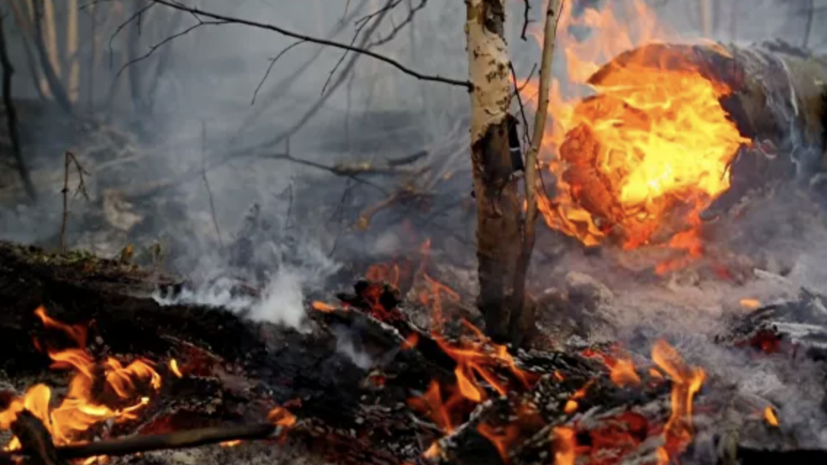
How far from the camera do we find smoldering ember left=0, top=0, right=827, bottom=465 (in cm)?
288

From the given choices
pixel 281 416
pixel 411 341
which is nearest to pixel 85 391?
pixel 281 416

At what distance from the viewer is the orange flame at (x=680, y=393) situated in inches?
106

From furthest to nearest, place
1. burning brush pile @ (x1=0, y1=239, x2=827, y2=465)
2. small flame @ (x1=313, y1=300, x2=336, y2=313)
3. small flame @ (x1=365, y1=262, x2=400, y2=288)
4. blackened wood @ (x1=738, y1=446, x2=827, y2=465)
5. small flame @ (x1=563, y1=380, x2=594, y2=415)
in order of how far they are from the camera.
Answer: small flame @ (x1=365, y1=262, x2=400, y2=288) → small flame @ (x1=313, y1=300, x2=336, y2=313) → small flame @ (x1=563, y1=380, x2=594, y2=415) → burning brush pile @ (x1=0, y1=239, x2=827, y2=465) → blackened wood @ (x1=738, y1=446, x2=827, y2=465)

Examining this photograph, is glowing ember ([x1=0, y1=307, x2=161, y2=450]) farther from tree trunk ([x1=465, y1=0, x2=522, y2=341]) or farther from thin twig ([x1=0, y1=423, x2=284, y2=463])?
tree trunk ([x1=465, y1=0, x2=522, y2=341])

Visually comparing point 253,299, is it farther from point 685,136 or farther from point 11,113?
point 11,113

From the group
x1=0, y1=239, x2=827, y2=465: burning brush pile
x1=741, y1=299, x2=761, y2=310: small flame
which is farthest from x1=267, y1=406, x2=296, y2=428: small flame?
x1=741, y1=299, x2=761, y2=310: small flame

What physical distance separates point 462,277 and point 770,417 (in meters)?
3.21

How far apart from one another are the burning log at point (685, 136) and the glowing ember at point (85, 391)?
168 inches

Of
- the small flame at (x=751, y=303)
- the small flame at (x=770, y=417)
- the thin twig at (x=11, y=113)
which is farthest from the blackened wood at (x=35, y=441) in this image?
the thin twig at (x=11, y=113)

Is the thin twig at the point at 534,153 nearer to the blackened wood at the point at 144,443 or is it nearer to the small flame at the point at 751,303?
the blackened wood at the point at 144,443

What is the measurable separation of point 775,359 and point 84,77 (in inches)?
621

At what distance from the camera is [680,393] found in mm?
2910

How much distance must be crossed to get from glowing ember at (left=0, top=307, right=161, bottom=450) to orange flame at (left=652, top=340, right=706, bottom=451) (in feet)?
8.38

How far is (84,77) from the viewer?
49.2ft
